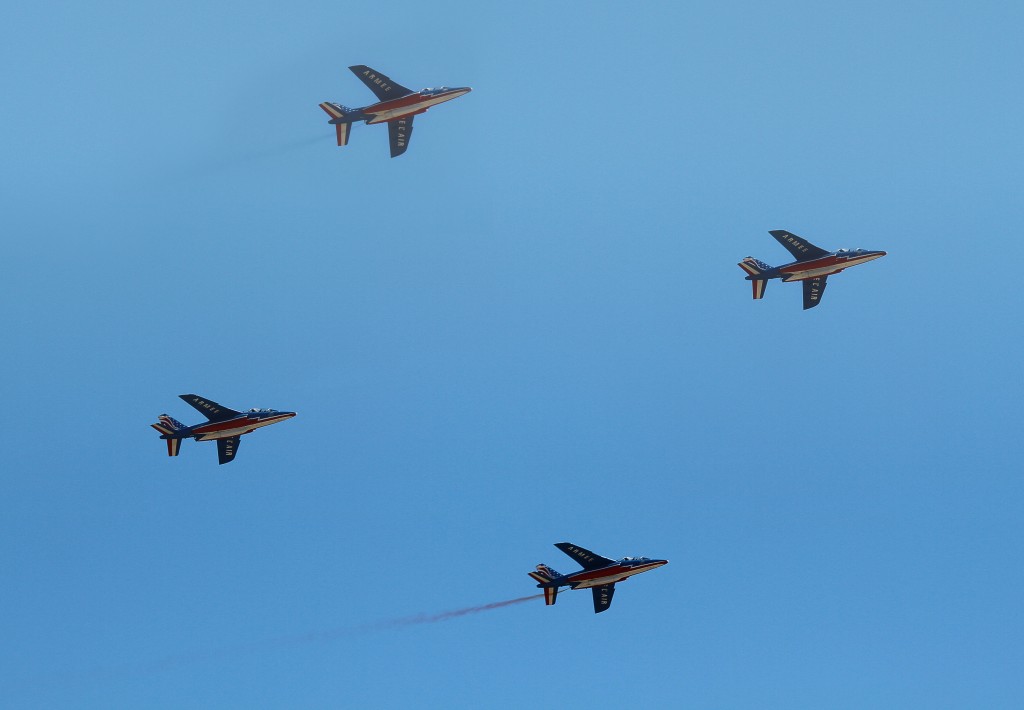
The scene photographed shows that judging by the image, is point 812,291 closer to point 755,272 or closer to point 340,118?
point 755,272

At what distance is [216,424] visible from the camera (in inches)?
3740

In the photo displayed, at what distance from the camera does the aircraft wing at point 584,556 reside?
92938 millimetres

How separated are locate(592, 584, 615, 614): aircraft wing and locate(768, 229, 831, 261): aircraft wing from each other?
30.4m

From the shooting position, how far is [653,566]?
3735 inches

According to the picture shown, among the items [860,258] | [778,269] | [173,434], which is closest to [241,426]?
[173,434]

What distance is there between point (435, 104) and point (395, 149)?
469 centimetres

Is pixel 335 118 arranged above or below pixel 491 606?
above

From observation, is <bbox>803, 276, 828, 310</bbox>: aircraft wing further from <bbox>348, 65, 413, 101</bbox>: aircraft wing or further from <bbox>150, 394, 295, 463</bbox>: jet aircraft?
<bbox>150, 394, 295, 463</bbox>: jet aircraft

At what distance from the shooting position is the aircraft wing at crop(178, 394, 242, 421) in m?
93.9

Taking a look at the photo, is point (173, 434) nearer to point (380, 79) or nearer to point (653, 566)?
point (380, 79)

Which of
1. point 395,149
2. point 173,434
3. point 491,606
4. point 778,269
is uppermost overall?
point 395,149

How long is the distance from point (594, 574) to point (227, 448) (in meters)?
30.4

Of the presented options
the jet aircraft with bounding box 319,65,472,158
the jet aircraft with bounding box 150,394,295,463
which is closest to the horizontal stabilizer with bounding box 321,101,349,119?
the jet aircraft with bounding box 319,65,472,158

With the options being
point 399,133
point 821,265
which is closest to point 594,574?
point 821,265
